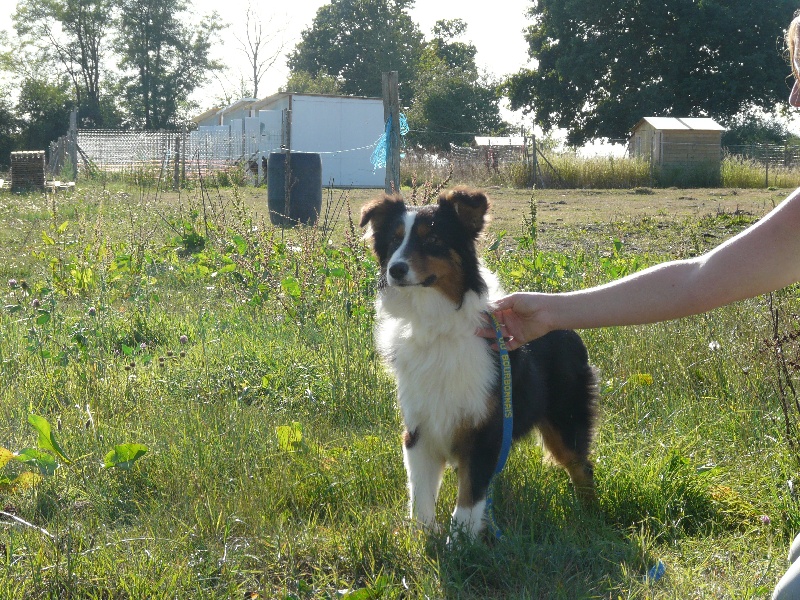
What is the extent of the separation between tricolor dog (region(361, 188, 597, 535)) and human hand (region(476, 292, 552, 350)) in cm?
33

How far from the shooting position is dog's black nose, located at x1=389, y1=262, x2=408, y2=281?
3.46m

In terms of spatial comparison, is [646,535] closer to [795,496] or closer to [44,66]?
[795,496]

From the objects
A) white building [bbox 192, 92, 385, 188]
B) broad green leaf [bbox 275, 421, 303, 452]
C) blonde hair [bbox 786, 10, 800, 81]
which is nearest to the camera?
blonde hair [bbox 786, 10, 800, 81]

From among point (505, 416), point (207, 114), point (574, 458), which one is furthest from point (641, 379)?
point (207, 114)

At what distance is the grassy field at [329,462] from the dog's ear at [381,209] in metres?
0.97

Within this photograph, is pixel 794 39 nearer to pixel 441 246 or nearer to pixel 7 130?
pixel 441 246

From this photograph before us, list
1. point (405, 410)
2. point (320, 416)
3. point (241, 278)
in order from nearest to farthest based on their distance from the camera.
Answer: point (405, 410) < point (320, 416) < point (241, 278)

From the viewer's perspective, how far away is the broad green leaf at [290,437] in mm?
3773

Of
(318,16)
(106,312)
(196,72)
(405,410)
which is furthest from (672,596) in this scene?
(318,16)

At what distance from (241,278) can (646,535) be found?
4.16m

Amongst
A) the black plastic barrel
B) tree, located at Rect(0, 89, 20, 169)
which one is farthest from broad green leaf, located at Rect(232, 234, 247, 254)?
tree, located at Rect(0, 89, 20, 169)

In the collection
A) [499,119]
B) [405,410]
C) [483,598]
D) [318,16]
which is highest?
[318,16]

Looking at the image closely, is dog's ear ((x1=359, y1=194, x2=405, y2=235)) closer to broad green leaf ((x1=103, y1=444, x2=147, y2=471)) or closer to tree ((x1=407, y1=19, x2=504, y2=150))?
broad green leaf ((x1=103, y1=444, x2=147, y2=471))

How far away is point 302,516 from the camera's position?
10.9 ft
